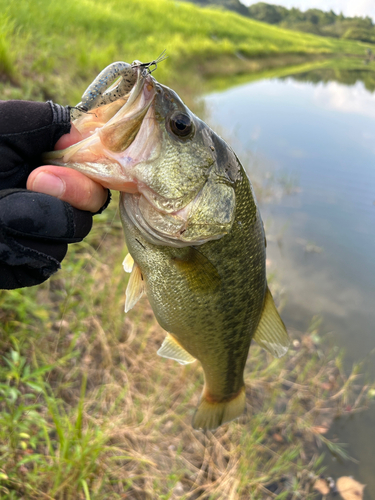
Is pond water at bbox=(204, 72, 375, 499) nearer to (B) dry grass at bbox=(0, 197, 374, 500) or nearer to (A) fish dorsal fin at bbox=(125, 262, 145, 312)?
(B) dry grass at bbox=(0, 197, 374, 500)

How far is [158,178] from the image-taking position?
1.30 meters

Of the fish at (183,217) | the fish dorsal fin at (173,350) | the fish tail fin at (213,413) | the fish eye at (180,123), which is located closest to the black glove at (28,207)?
the fish at (183,217)

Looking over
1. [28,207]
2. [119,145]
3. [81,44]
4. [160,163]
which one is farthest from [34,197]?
[81,44]

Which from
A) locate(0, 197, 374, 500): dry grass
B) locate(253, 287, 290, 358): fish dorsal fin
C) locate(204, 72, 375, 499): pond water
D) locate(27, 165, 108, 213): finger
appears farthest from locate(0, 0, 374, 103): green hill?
locate(204, 72, 375, 499): pond water

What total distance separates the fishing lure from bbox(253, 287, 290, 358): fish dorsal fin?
123cm

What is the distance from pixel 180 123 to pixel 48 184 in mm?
545

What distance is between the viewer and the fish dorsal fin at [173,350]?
2023 mm

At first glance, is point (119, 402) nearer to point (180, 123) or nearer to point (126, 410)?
point (126, 410)

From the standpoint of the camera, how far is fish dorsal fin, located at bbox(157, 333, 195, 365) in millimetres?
2023

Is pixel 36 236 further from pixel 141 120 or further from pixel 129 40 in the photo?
pixel 129 40

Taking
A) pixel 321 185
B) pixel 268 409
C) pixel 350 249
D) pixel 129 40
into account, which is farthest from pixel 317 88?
pixel 268 409

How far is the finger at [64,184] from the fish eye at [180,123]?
37 cm

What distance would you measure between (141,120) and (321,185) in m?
7.71

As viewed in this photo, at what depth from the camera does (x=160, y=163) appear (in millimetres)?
1306
